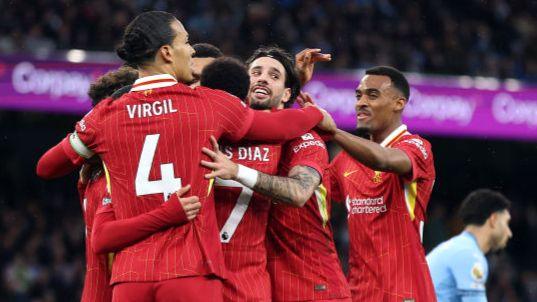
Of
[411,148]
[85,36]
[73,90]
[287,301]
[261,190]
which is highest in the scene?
[85,36]

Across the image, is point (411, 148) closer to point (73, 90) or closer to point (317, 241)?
point (317, 241)

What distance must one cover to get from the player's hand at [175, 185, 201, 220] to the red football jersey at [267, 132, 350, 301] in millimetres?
804

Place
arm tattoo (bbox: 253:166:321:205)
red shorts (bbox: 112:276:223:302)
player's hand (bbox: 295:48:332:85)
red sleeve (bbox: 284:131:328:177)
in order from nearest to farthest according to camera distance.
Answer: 1. red shorts (bbox: 112:276:223:302)
2. arm tattoo (bbox: 253:166:321:205)
3. red sleeve (bbox: 284:131:328:177)
4. player's hand (bbox: 295:48:332:85)

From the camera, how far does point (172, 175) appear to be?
15.4 ft

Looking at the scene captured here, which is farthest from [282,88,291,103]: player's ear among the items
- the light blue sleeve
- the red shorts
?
the light blue sleeve

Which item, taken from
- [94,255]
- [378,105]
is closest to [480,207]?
[378,105]

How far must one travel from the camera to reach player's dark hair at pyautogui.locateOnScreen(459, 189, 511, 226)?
8.51 m

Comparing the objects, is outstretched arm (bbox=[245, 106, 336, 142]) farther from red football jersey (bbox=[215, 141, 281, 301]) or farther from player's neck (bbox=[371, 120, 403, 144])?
player's neck (bbox=[371, 120, 403, 144])

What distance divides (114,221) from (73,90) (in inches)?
371

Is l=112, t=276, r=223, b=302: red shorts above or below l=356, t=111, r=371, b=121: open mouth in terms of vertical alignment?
below

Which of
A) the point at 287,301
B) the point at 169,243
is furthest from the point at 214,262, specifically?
the point at 287,301

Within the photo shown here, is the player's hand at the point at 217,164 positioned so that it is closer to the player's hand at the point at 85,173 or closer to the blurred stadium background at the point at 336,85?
the player's hand at the point at 85,173

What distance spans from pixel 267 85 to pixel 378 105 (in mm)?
1133

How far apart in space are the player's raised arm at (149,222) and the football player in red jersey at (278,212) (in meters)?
0.20
